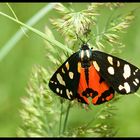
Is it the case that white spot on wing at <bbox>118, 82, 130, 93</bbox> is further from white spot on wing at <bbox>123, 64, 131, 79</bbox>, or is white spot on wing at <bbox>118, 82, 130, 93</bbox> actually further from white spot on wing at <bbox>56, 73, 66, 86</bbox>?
white spot on wing at <bbox>56, 73, 66, 86</bbox>

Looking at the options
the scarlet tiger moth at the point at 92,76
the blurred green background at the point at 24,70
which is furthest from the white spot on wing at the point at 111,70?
the blurred green background at the point at 24,70

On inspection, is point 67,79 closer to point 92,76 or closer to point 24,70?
point 92,76

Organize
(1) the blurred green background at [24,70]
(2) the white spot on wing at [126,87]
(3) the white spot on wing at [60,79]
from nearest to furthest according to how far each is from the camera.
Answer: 1. (2) the white spot on wing at [126,87]
2. (3) the white spot on wing at [60,79]
3. (1) the blurred green background at [24,70]

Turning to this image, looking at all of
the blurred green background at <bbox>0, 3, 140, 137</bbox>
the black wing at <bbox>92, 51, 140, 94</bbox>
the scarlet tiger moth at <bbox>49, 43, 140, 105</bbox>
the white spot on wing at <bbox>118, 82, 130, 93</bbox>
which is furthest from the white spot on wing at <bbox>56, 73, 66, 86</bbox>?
the blurred green background at <bbox>0, 3, 140, 137</bbox>

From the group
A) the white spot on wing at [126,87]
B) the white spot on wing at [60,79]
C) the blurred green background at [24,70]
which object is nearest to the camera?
the white spot on wing at [126,87]

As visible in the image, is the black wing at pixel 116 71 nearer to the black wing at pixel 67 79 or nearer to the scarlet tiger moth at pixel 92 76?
the scarlet tiger moth at pixel 92 76

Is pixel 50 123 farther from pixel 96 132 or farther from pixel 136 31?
pixel 136 31

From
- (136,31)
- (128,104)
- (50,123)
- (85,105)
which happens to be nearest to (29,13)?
(136,31)
